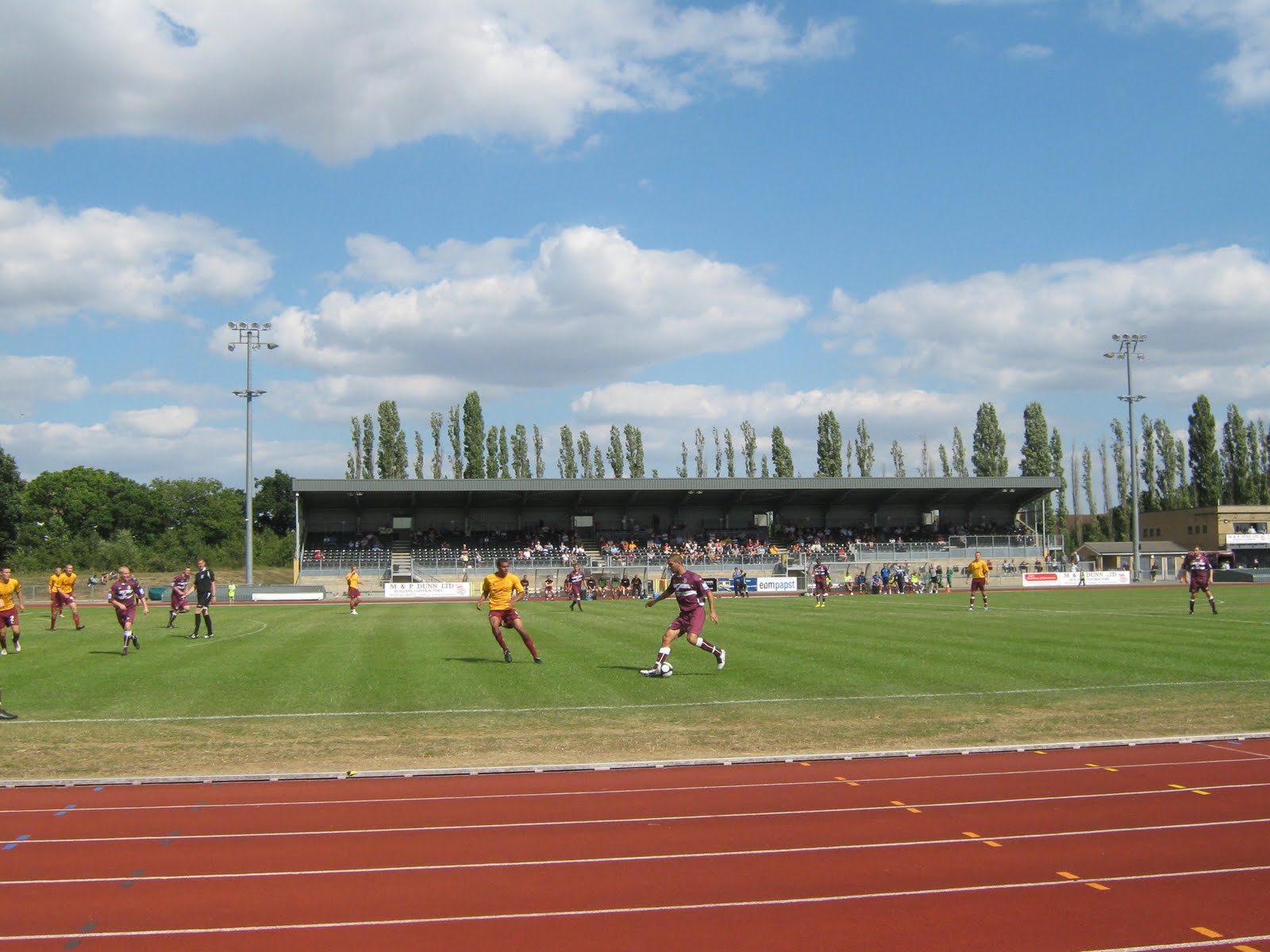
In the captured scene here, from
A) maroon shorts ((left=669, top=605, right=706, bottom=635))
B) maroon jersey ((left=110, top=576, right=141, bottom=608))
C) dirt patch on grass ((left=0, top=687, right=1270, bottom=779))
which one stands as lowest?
dirt patch on grass ((left=0, top=687, right=1270, bottom=779))

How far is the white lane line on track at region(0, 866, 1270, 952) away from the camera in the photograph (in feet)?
20.3

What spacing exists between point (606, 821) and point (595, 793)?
100 cm

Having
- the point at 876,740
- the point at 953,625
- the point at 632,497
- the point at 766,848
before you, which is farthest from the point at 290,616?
the point at 632,497

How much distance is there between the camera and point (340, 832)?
835 cm

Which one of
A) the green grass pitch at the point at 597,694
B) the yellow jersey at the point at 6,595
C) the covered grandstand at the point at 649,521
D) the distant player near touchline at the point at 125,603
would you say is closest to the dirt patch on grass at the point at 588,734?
the green grass pitch at the point at 597,694

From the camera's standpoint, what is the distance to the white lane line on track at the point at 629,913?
6.20 m

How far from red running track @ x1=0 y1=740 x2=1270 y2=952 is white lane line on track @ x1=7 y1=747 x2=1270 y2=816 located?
36mm

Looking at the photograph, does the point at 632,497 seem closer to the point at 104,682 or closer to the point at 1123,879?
the point at 104,682

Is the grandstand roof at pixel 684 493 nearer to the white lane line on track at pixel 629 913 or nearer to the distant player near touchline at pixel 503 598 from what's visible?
the distant player near touchline at pixel 503 598

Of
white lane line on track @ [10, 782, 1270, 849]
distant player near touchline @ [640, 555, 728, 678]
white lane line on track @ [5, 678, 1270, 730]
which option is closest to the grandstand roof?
distant player near touchline @ [640, 555, 728, 678]

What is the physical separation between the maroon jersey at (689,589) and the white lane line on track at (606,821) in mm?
7343

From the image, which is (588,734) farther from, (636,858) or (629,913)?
(629,913)

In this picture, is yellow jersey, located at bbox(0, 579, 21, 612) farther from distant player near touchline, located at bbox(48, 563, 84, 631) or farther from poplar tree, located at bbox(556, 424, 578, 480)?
poplar tree, located at bbox(556, 424, 578, 480)

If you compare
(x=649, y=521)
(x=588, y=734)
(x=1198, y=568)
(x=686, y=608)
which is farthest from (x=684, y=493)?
(x=588, y=734)
